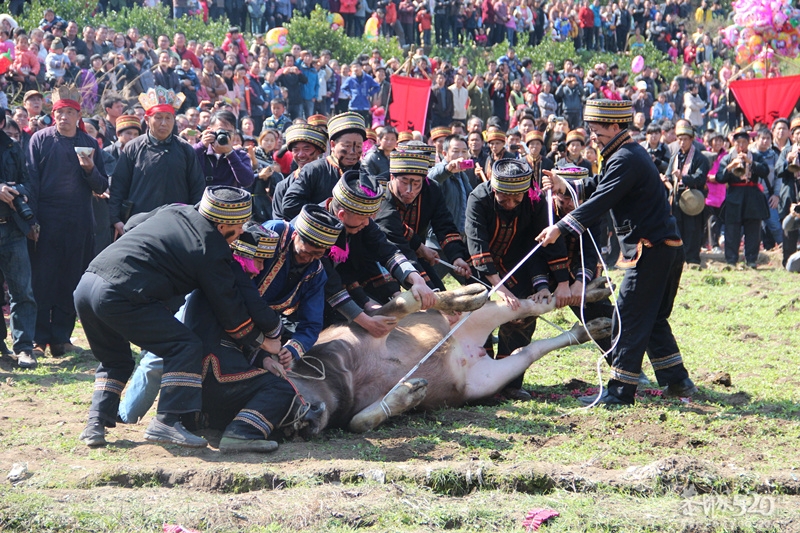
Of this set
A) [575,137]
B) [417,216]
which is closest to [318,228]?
→ [417,216]

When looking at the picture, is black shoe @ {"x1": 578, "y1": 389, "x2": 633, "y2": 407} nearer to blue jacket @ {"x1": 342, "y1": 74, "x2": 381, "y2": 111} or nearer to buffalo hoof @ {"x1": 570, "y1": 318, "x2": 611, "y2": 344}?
buffalo hoof @ {"x1": 570, "y1": 318, "x2": 611, "y2": 344}

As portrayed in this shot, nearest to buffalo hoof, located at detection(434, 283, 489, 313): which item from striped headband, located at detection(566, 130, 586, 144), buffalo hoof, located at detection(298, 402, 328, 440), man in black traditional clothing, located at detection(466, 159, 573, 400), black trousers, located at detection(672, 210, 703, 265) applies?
man in black traditional clothing, located at detection(466, 159, 573, 400)

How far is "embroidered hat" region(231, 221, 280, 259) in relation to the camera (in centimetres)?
593

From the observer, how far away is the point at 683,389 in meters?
6.92

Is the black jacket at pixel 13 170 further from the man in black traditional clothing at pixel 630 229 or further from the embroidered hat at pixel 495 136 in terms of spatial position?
the embroidered hat at pixel 495 136

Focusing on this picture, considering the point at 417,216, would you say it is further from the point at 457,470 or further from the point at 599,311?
the point at 457,470

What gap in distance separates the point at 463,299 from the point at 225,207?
1.98 metres

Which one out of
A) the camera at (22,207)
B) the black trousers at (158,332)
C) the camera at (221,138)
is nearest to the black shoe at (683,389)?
the black trousers at (158,332)

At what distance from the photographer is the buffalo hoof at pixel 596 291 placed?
7.41m

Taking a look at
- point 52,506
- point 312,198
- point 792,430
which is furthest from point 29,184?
point 792,430

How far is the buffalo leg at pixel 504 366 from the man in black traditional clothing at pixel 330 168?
174 cm

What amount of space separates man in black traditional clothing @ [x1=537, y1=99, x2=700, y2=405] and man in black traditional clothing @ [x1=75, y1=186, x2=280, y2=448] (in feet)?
7.61

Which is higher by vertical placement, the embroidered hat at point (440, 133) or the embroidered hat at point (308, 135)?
the embroidered hat at point (308, 135)

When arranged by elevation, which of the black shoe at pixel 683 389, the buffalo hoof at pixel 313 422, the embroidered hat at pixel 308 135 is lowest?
the black shoe at pixel 683 389
